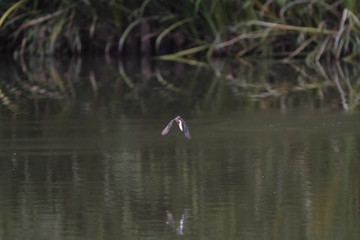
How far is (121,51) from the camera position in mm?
14227

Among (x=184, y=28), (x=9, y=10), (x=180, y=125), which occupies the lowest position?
(x=180, y=125)

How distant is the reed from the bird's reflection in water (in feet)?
25.3

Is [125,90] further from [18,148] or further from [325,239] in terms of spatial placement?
[325,239]

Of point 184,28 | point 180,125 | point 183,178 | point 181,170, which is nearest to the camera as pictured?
point 183,178

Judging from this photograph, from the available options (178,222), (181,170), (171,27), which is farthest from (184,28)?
(178,222)

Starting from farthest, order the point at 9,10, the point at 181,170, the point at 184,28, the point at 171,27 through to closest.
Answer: the point at 184,28
the point at 9,10
the point at 171,27
the point at 181,170

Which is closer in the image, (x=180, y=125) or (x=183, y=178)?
(x=183, y=178)

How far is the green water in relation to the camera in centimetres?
435

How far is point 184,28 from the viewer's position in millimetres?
13586

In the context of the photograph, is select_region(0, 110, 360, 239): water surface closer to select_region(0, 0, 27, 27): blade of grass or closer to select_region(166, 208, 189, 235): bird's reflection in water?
select_region(166, 208, 189, 235): bird's reflection in water

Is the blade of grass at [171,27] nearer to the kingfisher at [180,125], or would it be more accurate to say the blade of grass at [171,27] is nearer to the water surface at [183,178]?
the water surface at [183,178]

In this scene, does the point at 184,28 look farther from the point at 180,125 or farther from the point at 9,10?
the point at 180,125

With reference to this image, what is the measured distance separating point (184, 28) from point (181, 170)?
26.5 ft

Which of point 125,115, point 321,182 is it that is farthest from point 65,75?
point 321,182
